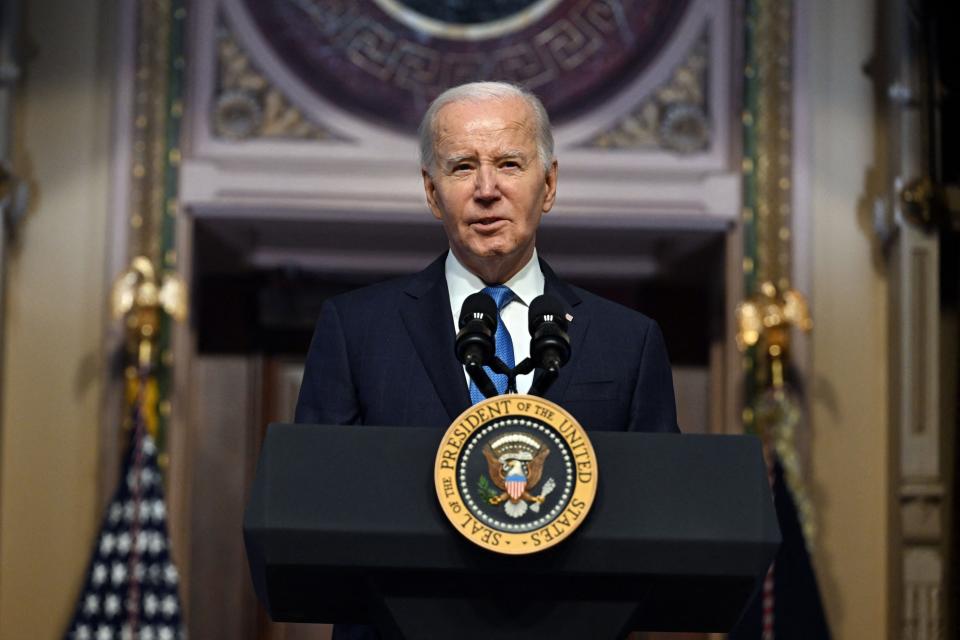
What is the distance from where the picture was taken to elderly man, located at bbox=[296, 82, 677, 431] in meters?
2.08

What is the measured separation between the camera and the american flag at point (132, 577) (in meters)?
5.73

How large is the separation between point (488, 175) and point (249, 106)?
14.5 ft

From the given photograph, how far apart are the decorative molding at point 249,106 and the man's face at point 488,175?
4.31 m

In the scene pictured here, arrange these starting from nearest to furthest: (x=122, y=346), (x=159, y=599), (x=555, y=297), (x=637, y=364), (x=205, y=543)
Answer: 1. (x=555, y=297)
2. (x=637, y=364)
3. (x=159, y=599)
4. (x=122, y=346)
5. (x=205, y=543)

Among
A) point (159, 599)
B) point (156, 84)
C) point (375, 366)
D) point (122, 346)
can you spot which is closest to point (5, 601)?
point (159, 599)

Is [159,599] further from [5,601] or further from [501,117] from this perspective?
[501,117]

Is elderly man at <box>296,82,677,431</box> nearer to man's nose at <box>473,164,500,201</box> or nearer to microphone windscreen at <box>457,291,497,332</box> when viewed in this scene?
man's nose at <box>473,164,500,201</box>

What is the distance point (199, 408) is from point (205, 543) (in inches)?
23.9

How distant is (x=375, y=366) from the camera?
2.12 m

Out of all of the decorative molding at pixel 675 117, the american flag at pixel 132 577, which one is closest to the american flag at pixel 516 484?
the american flag at pixel 132 577

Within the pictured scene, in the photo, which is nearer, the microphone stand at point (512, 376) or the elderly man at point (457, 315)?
the microphone stand at point (512, 376)

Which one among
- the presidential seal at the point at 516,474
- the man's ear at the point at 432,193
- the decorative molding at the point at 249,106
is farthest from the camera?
the decorative molding at the point at 249,106

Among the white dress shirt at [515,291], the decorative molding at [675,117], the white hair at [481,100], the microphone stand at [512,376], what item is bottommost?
the microphone stand at [512,376]

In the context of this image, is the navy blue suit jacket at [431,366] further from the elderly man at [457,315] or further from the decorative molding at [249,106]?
the decorative molding at [249,106]
